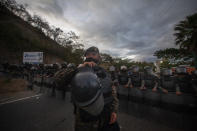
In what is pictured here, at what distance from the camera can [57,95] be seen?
228 inches

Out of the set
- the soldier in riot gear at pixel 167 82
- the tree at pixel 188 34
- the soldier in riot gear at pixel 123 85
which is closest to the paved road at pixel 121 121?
the soldier in riot gear at pixel 123 85

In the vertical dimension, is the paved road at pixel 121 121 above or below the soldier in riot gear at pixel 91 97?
below

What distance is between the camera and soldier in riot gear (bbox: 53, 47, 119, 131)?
92 centimetres

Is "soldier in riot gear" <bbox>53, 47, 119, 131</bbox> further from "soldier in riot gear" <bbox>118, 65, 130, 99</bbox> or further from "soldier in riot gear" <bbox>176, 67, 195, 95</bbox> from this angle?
"soldier in riot gear" <bbox>176, 67, 195, 95</bbox>

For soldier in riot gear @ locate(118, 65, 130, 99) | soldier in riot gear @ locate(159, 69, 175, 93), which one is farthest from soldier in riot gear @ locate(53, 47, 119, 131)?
soldier in riot gear @ locate(159, 69, 175, 93)

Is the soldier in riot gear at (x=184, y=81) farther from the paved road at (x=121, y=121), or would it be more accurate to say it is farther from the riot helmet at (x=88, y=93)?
the riot helmet at (x=88, y=93)

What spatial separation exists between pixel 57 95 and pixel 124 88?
4301mm

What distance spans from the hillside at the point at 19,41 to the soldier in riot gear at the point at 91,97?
61.9ft

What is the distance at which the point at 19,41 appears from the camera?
17109 mm

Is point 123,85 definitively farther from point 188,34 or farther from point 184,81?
point 188,34

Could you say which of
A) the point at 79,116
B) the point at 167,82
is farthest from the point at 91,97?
the point at 167,82

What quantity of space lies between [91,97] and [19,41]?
22.8m

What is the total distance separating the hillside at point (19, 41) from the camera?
49.0 feet

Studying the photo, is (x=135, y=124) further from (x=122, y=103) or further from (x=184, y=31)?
(x=184, y=31)
